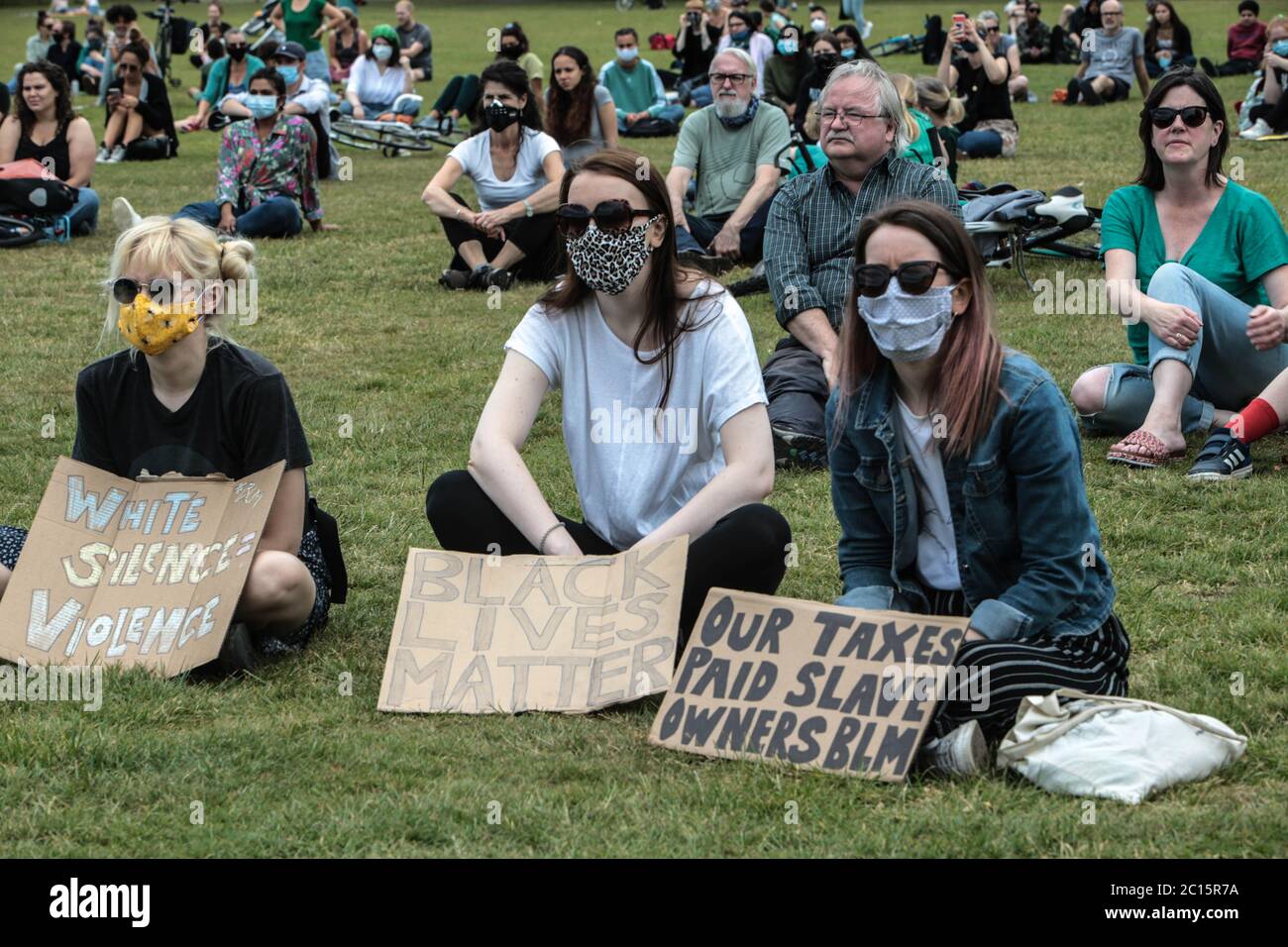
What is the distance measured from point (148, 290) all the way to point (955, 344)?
2.23 meters

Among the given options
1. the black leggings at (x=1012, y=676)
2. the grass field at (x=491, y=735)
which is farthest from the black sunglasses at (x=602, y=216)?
the black leggings at (x=1012, y=676)

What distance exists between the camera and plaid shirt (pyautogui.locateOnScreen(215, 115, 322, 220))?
499 inches

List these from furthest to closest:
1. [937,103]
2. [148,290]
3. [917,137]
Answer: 1. [937,103]
2. [917,137]
3. [148,290]

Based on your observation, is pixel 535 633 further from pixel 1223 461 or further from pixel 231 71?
pixel 231 71

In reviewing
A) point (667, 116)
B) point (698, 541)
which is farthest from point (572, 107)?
point (698, 541)

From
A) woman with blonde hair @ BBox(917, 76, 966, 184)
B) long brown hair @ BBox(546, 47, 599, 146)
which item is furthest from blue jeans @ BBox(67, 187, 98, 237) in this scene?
woman with blonde hair @ BBox(917, 76, 966, 184)

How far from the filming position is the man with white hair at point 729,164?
1062 centimetres

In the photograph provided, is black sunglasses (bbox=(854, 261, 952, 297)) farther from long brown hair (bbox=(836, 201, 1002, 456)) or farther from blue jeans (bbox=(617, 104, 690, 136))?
blue jeans (bbox=(617, 104, 690, 136))

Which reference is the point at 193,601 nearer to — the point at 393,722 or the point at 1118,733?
the point at 393,722

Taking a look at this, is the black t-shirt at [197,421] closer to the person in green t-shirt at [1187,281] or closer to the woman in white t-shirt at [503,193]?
the person in green t-shirt at [1187,281]

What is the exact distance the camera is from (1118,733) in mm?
3746

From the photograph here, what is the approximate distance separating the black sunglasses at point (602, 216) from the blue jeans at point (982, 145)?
12.1 m

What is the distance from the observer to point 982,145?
1611 cm
